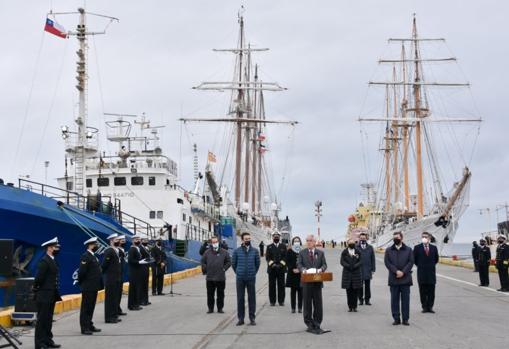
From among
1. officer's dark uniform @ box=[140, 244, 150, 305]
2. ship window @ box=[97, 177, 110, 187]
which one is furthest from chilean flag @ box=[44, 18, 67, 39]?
officer's dark uniform @ box=[140, 244, 150, 305]

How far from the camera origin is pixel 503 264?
57.0 ft

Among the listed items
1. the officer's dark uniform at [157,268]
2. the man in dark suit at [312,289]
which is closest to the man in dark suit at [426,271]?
the man in dark suit at [312,289]

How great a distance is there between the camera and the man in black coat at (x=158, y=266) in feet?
56.5

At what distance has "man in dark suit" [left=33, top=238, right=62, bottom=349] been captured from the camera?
924cm

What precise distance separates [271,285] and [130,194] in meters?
18.4

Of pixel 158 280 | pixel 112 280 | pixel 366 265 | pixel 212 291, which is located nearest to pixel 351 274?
pixel 366 265

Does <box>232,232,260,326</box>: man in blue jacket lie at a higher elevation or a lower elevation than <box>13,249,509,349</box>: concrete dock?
higher

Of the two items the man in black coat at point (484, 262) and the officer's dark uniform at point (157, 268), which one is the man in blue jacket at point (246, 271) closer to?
the officer's dark uniform at point (157, 268)

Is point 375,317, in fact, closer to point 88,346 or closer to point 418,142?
point 88,346

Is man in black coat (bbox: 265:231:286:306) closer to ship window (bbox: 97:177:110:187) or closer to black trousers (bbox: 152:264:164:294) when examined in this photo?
black trousers (bbox: 152:264:164:294)

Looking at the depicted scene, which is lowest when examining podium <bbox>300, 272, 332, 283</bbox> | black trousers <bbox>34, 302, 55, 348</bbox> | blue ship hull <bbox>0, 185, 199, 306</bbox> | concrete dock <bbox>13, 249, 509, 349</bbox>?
concrete dock <bbox>13, 249, 509, 349</bbox>

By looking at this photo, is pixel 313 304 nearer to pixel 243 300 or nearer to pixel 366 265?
pixel 243 300

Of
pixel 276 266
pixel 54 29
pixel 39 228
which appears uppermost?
pixel 54 29

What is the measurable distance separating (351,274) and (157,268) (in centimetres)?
632
